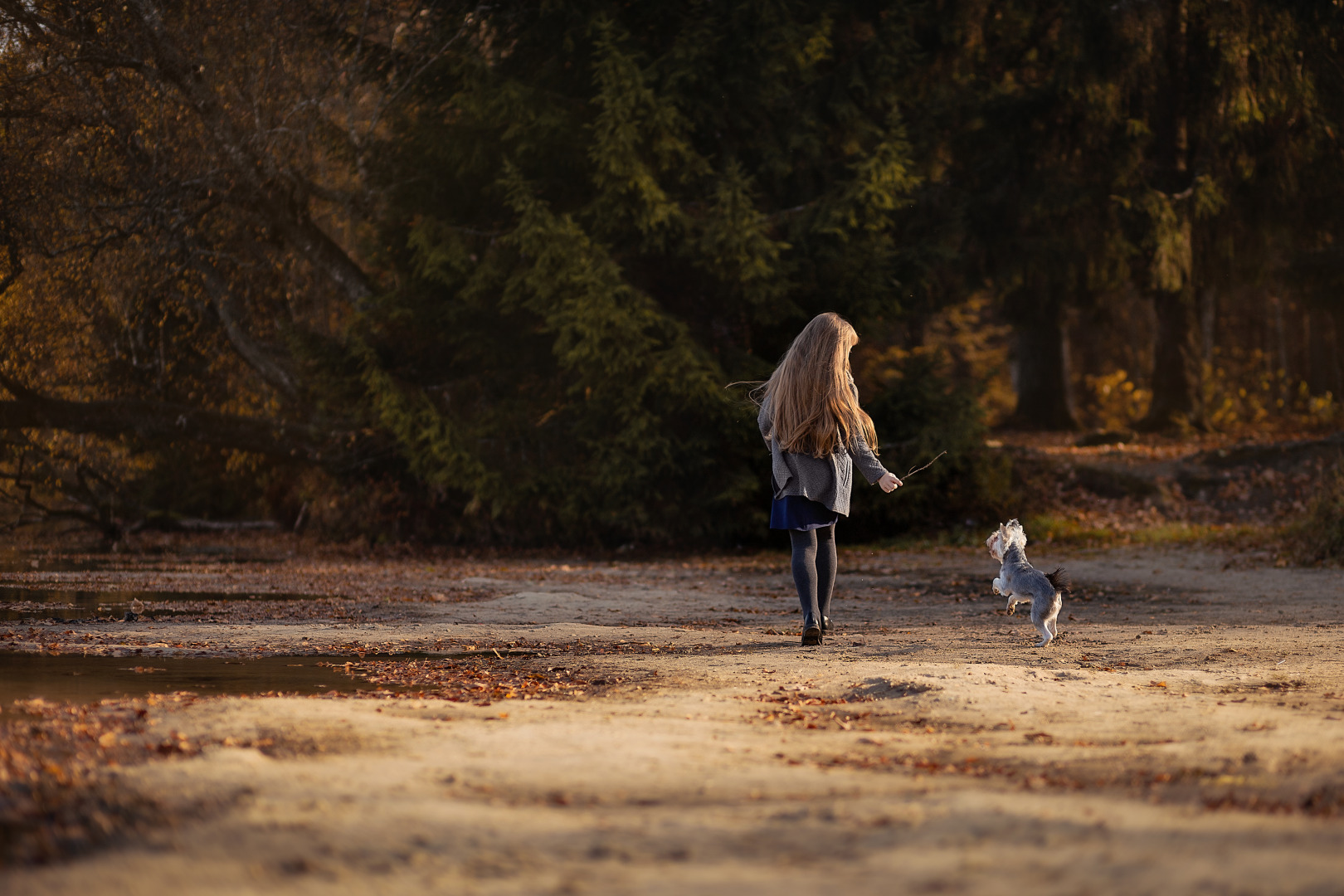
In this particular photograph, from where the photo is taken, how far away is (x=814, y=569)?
9133 mm

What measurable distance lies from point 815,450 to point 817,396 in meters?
0.37

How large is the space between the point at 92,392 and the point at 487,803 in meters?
20.7

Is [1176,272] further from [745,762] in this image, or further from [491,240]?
[745,762]

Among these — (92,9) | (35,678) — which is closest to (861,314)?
(92,9)

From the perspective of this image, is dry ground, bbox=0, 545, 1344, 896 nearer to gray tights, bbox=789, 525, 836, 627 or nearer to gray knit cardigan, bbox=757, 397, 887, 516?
gray tights, bbox=789, 525, 836, 627

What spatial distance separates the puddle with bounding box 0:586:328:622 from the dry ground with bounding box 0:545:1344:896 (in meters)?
0.82

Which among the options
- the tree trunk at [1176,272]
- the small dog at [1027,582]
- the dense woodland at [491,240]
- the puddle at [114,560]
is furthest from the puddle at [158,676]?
the tree trunk at [1176,272]

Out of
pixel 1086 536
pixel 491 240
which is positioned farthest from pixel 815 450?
pixel 1086 536

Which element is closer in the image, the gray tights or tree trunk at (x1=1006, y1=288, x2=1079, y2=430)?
the gray tights

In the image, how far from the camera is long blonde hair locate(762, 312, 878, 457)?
9.06m

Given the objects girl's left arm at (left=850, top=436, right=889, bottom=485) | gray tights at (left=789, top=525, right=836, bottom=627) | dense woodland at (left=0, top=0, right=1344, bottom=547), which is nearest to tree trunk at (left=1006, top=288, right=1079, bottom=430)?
dense woodland at (left=0, top=0, right=1344, bottom=547)

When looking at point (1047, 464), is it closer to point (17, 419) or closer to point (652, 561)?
point (652, 561)

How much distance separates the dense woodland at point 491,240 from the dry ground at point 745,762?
783 centimetres

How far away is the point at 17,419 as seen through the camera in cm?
2091
